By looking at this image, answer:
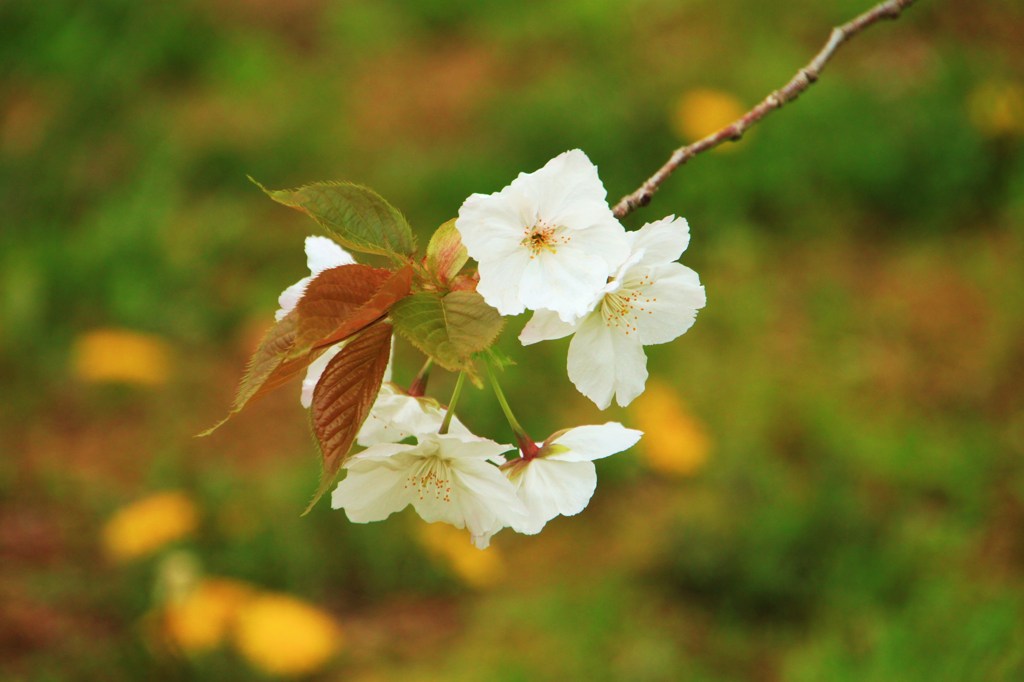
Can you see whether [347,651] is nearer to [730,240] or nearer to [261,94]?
[730,240]

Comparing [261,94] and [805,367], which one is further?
[261,94]

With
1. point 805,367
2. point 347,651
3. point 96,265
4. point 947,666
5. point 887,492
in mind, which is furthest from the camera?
point 96,265

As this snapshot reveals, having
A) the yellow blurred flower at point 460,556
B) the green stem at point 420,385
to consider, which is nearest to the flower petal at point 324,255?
the green stem at point 420,385

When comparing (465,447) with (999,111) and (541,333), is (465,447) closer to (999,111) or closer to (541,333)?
(541,333)

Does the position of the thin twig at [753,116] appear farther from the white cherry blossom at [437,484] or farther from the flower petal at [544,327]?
the white cherry blossom at [437,484]

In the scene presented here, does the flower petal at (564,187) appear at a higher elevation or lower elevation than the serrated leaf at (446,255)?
higher

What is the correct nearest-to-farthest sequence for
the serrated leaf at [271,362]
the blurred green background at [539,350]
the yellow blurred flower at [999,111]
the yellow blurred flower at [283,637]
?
the serrated leaf at [271,362] < the yellow blurred flower at [283,637] < the blurred green background at [539,350] < the yellow blurred flower at [999,111]

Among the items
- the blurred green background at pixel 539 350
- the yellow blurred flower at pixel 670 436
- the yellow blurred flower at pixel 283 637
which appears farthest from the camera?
the yellow blurred flower at pixel 670 436

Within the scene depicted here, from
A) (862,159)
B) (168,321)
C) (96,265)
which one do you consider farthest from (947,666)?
(96,265)
